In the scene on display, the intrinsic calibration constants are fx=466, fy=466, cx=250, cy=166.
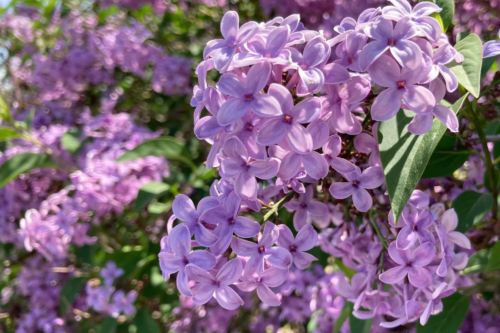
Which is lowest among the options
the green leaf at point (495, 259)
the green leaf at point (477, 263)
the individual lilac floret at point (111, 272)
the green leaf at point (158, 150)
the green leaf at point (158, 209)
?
the individual lilac floret at point (111, 272)

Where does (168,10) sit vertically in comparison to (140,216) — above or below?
above

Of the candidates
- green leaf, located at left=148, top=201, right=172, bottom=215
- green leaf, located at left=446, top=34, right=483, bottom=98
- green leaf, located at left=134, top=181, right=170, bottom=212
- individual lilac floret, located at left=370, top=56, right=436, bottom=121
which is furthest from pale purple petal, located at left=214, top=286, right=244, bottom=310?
green leaf, located at left=148, top=201, right=172, bottom=215

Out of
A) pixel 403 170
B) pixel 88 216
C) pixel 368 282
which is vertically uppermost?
pixel 403 170

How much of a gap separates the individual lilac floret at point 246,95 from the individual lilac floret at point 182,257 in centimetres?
16

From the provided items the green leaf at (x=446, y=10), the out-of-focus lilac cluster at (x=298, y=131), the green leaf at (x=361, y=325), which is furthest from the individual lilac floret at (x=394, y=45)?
the green leaf at (x=361, y=325)

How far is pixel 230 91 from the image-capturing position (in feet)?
2.02

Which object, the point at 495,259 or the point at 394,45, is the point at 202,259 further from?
the point at 495,259

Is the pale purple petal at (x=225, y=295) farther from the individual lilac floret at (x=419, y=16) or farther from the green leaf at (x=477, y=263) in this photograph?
the green leaf at (x=477, y=263)

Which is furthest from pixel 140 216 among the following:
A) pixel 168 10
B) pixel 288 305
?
pixel 168 10

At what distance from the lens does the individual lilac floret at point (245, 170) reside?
64cm

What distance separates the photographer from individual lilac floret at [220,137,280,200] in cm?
64

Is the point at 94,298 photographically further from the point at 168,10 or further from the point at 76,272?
the point at 168,10

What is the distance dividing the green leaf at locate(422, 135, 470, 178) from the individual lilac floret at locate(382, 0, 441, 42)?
11.1 inches

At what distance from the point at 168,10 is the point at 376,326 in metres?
2.20
